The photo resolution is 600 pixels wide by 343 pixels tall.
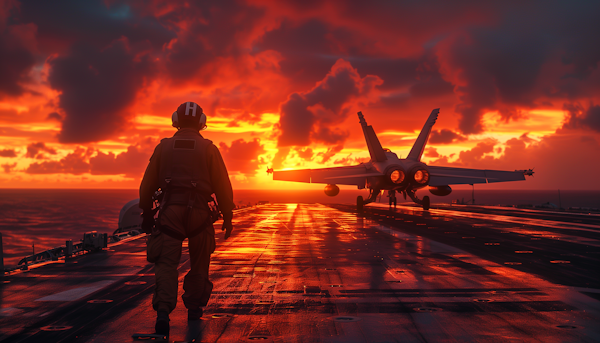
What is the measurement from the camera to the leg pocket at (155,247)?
5.73 metres

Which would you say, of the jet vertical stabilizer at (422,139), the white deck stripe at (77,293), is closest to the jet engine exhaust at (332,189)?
the jet vertical stabilizer at (422,139)

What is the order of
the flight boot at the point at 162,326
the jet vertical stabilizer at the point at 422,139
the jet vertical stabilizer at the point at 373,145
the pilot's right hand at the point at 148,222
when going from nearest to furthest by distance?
the flight boot at the point at 162,326, the pilot's right hand at the point at 148,222, the jet vertical stabilizer at the point at 373,145, the jet vertical stabilizer at the point at 422,139

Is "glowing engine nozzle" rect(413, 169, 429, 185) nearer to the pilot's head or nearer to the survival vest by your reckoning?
the pilot's head

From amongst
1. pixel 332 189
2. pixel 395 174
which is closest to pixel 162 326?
pixel 395 174

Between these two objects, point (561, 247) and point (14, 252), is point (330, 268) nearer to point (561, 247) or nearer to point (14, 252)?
point (561, 247)

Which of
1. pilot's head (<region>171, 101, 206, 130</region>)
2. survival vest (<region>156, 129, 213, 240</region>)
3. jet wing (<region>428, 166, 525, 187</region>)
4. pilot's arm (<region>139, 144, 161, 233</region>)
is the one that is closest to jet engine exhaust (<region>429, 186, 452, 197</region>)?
jet wing (<region>428, 166, 525, 187</region>)

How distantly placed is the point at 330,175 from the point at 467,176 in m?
12.0

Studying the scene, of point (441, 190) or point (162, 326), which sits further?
point (441, 190)

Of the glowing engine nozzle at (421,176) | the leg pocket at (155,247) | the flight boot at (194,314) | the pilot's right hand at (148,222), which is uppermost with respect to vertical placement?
the glowing engine nozzle at (421,176)

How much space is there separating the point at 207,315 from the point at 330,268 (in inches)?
192

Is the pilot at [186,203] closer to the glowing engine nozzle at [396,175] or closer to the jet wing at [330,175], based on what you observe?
the glowing engine nozzle at [396,175]

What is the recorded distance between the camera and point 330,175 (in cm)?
3978

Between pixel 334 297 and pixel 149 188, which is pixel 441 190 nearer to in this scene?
pixel 334 297

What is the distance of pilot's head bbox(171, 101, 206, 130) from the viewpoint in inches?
252
